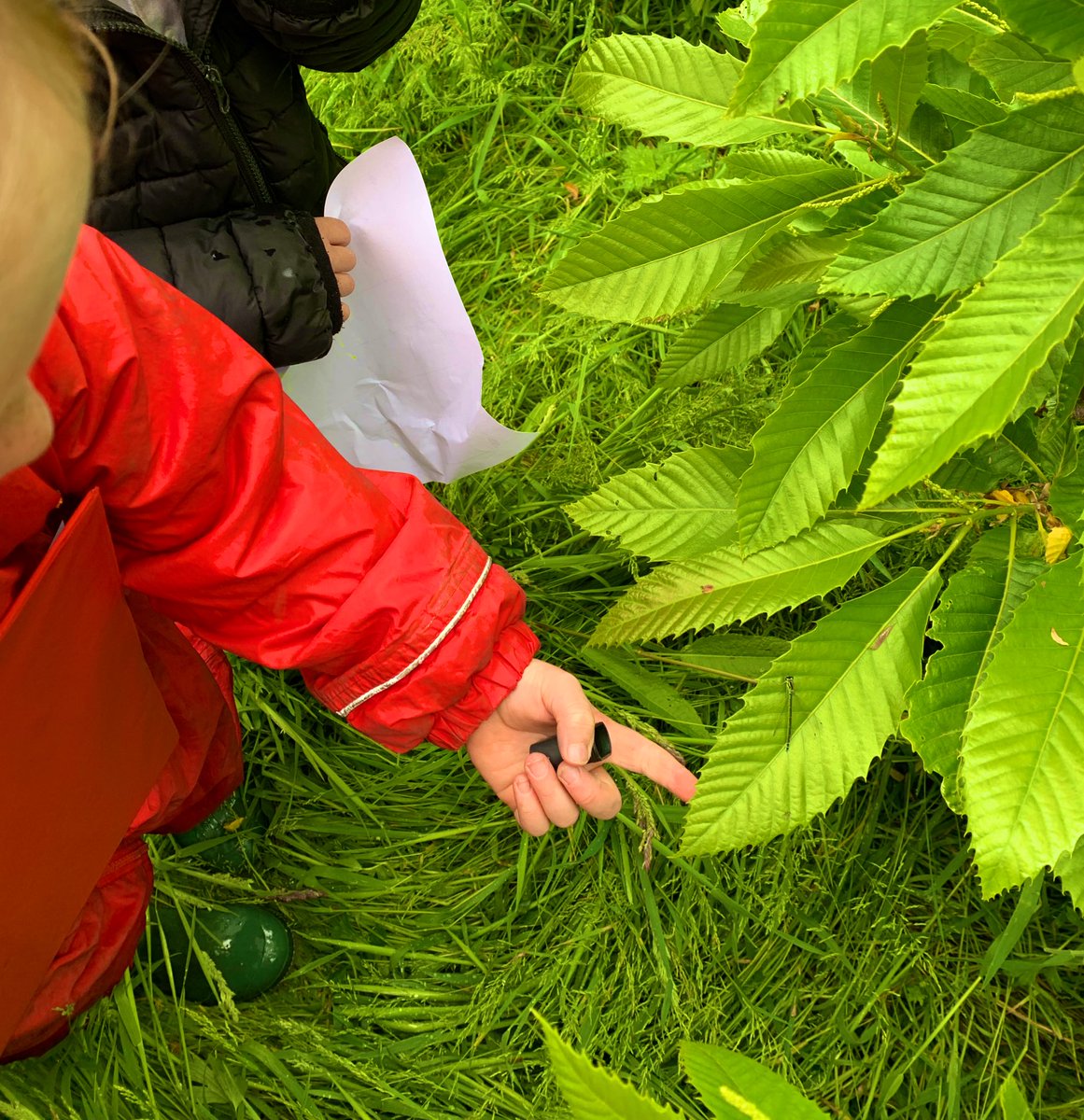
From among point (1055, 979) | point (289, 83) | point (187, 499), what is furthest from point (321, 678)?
point (1055, 979)

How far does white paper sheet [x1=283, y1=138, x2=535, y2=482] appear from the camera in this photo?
166 cm

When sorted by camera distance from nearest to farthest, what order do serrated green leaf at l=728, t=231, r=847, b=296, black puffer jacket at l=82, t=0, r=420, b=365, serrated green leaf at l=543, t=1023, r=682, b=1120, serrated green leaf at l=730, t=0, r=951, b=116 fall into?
serrated green leaf at l=543, t=1023, r=682, b=1120, serrated green leaf at l=730, t=0, r=951, b=116, serrated green leaf at l=728, t=231, r=847, b=296, black puffer jacket at l=82, t=0, r=420, b=365

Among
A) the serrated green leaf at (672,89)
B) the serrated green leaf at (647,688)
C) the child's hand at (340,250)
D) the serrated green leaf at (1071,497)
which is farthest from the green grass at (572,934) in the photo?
the serrated green leaf at (672,89)

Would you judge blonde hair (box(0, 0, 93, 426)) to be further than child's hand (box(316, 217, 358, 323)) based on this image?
No

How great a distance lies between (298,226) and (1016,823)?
1212mm

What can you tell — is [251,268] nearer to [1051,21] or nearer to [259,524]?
[259,524]

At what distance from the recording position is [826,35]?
619 mm

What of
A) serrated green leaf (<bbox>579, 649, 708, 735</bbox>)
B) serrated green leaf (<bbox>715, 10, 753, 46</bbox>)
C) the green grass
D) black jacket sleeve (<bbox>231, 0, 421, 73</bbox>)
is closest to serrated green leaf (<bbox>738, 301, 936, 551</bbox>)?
serrated green leaf (<bbox>715, 10, 753, 46</bbox>)

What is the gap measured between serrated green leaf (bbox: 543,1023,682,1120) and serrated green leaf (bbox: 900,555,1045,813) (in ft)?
1.72

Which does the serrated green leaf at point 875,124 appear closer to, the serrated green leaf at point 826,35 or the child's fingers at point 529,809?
the serrated green leaf at point 826,35

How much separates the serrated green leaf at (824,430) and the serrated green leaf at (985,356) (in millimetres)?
304

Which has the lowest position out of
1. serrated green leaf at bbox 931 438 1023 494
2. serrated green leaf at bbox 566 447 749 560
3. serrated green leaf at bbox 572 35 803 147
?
serrated green leaf at bbox 566 447 749 560

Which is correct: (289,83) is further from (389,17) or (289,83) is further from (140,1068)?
(140,1068)

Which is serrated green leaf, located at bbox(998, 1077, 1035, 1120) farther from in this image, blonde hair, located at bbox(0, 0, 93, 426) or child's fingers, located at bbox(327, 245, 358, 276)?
child's fingers, located at bbox(327, 245, 358, 276)
